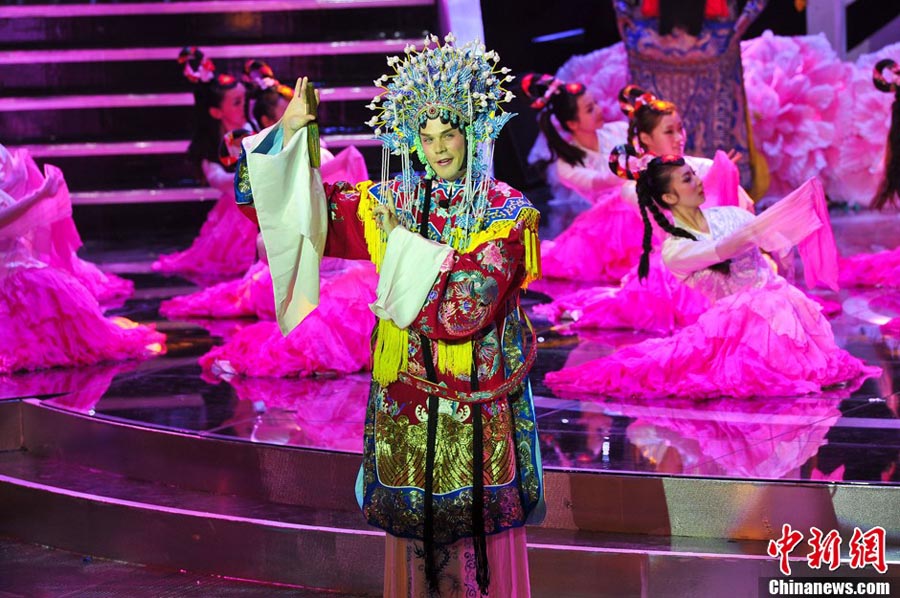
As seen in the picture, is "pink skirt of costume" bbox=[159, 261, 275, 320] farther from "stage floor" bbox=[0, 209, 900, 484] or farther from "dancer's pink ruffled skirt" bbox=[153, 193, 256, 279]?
"dancer's pink ruffled skirt" bbox=[153, 193, 256, 279]

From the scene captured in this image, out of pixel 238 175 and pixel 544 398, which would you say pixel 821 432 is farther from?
pixel 238 175

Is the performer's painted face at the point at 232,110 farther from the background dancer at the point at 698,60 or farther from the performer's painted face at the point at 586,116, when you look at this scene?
the background dancer at the point at 698,60

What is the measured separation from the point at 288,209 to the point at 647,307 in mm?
3771

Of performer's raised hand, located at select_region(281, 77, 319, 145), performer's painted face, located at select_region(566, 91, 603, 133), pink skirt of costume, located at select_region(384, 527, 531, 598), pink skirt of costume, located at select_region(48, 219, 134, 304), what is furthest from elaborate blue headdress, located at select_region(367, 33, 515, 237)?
performer's painted face, located at select_region(566, 91, 603, 133)

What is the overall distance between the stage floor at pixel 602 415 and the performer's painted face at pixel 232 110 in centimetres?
251

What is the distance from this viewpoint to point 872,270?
24.8 feet

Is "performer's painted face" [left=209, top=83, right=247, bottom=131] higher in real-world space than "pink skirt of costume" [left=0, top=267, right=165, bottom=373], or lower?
higher

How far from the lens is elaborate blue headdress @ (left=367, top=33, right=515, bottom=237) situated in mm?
3158

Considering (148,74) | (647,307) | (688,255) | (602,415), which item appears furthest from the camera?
(148,74)

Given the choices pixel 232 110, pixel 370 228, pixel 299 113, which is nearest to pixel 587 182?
pixel 232 110

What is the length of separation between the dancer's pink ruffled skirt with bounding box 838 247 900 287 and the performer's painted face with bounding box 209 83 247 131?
12.6 feet

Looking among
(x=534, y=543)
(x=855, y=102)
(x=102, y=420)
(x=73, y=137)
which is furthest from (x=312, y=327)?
(x=855, y=102)

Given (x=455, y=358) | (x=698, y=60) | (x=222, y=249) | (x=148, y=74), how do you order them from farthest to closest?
(x=148, y=74), (x=222, y=249), (x=698, y=60), (x=455, y=358)

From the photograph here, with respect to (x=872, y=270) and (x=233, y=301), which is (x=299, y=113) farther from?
(x=872, y=270)
